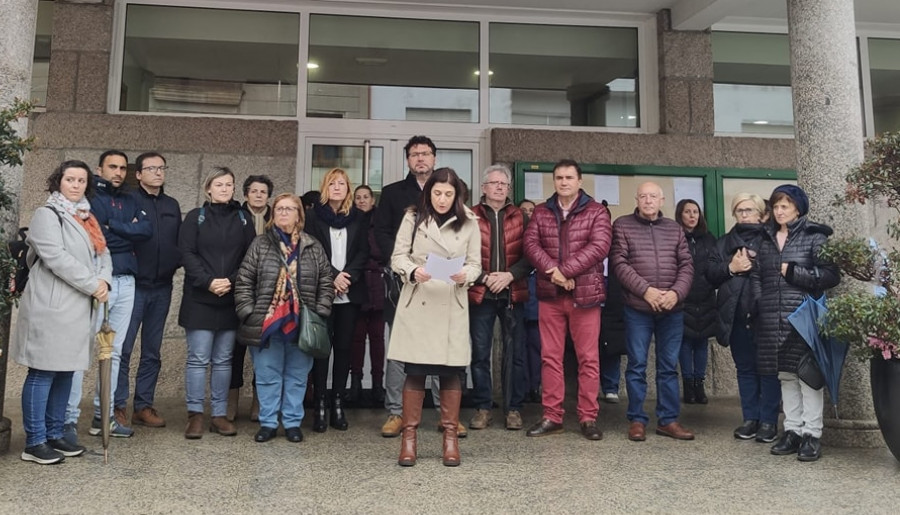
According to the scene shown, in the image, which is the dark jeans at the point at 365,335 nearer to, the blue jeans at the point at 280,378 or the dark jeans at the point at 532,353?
the blue jeans at the point at 280,378

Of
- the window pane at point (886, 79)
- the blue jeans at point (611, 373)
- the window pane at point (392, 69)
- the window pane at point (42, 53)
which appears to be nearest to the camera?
the blue jeans at point (611, 373)

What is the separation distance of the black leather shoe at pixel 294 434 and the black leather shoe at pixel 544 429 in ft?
5.19

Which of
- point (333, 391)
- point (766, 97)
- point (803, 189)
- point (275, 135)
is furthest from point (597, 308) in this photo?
point (766, 97)

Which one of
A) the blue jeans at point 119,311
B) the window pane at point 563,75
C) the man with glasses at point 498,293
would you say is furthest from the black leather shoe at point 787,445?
the blue jeans at point 119,311

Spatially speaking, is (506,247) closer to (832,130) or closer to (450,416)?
(450,416)

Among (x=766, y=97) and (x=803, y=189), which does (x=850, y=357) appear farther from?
(x=766, y=97)

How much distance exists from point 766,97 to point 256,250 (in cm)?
609

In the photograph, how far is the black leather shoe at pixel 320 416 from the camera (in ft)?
15.3

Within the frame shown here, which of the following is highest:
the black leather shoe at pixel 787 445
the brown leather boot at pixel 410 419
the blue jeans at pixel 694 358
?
the blue jeans at pixel 694 358

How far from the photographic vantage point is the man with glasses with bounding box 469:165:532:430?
472cm

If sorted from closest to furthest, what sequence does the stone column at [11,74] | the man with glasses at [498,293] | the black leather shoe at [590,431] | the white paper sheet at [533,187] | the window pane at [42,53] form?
1. the stone column at [11,74]
2. the black leather shoe at [590,431]
3. the man with glasses at [498,293]
4. the window pane at [42,53]
5. the white paper sheet at [533,187]

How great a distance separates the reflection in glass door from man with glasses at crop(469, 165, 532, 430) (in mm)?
2248

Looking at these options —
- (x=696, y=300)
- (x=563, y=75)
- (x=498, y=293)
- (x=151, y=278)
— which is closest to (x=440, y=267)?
(x=498, y=293)

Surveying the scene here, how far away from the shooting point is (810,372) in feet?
13.6
